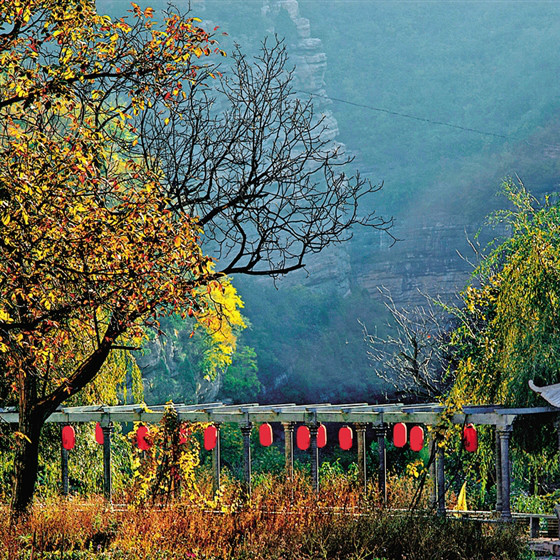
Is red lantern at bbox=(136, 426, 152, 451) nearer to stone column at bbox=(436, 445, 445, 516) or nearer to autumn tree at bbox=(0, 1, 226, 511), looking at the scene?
autumn tree at bbox=(0, 1, 226, 511)

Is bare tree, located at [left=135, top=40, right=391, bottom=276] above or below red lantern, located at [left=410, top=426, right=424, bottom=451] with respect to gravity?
above

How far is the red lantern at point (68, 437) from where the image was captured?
41.8 feet

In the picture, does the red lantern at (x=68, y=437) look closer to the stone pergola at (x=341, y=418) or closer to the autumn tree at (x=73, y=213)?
the stone pergola at (x=341, y=418)

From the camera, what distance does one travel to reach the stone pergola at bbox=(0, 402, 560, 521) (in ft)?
31.8

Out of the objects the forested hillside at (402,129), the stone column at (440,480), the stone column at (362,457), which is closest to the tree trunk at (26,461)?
the stone column at (362,457)

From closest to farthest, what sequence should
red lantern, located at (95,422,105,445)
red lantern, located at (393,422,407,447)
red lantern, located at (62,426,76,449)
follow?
red lantern, located at (393,422,407,447), red lantern, located at (62,426,76,449), red lantern, located at (95,422,105,445)

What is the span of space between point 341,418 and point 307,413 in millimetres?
461

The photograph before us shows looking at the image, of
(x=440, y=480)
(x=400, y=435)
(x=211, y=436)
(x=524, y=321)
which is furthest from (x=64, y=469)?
(x=524, y=321)

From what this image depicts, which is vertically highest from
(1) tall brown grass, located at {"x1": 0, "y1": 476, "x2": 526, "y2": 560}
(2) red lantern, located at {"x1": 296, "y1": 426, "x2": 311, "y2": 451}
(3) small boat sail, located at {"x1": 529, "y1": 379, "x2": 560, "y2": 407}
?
(3) small boat sail, located at {"x1": 529, "y1": 379, "x2": 560, "y2": 407}

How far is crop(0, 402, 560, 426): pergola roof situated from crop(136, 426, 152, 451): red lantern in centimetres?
52

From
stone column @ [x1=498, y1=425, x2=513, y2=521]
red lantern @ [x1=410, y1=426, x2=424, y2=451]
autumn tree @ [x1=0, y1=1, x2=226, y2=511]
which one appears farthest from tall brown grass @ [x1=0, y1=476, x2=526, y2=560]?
red lantern @ [x1=410, y1=426, x2=424, y2=451]

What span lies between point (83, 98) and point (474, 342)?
354 inches

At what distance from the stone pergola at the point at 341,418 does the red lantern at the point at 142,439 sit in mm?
431

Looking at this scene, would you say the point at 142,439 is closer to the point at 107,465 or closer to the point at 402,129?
the point at 107,465
